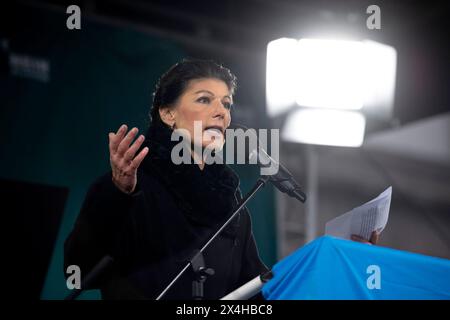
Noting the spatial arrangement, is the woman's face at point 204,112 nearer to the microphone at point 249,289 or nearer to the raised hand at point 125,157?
the raised hand at point 125,157

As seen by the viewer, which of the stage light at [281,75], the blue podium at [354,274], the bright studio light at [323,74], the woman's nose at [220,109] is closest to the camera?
the blue podium at [354,274]

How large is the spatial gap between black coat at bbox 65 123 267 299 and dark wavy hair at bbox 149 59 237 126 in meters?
0.11

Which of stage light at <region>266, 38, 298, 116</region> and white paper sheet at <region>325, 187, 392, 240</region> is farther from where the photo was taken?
stage light at <region>266, 38, 298, 116</region>

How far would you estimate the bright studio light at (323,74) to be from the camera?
366 centimetres

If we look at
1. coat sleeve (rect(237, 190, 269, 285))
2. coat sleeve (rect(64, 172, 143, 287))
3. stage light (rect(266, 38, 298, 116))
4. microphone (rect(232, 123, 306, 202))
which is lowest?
coat sleeve (rect(237, 190, 269, 285))

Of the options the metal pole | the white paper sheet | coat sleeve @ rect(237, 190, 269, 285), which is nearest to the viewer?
the white paper sheet

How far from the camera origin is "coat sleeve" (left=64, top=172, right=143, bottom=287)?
166 cm

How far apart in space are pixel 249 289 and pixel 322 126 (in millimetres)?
2556

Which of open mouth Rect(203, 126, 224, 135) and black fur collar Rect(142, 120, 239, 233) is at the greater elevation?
open mouth Rect(203, 126, 224, 135)

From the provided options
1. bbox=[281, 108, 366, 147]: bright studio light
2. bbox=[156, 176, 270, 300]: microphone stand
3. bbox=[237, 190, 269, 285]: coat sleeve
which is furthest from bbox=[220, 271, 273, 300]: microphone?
bbox=[281, 108, 366, 147]: bright studio light

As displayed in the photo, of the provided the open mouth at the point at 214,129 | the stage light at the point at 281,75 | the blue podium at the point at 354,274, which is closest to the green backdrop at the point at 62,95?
the stage light at the point at 281,75

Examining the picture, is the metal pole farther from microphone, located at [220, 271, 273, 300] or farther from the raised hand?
microphone, located at [220, 271, 273, 300]

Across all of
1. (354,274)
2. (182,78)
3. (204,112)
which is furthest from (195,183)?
(354,274)

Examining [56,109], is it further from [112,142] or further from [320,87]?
[112,142]
